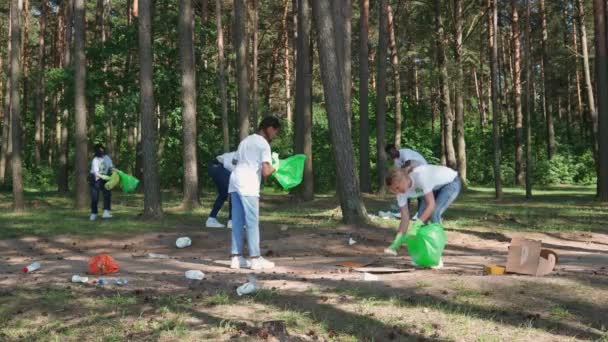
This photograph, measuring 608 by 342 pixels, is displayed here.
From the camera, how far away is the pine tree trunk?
1539 cm

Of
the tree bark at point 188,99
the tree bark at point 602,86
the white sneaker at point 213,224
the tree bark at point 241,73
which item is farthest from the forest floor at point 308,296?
the tree bark at point 602,86

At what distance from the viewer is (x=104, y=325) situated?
18.0ft

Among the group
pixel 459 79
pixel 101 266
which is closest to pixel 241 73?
pixel 459 79

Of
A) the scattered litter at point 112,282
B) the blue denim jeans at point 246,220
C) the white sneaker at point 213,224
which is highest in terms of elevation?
the blue denim jeans at point 246,220

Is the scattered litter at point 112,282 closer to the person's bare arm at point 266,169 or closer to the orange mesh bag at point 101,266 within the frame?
the orange mesh bag at point 101,266

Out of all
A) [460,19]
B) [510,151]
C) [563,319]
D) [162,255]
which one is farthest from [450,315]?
[510,151]

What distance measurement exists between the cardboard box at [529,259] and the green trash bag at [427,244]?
3.13 feet

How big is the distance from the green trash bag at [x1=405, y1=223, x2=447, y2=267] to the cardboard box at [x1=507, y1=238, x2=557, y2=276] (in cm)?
95

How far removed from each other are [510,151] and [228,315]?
40.8 m

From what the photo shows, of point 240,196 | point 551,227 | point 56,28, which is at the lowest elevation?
point 551,227

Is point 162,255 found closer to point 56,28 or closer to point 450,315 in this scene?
point 450,315

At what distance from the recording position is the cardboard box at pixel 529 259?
7160mm

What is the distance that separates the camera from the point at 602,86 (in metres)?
20.4

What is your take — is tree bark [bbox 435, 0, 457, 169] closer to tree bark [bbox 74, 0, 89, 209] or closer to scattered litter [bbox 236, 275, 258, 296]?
tree bark [bbox 74, 0, 89, 209]
